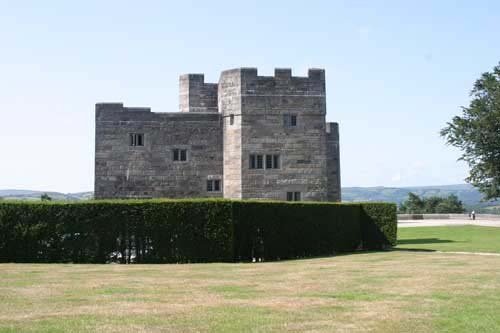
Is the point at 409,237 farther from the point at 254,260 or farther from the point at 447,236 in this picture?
the point at 254,260

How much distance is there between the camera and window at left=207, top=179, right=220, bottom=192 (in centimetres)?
3566

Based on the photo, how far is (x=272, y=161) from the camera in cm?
3391

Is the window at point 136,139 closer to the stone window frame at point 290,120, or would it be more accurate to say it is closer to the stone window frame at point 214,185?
the stone window frame at point 214,185

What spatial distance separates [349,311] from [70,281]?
734 cm

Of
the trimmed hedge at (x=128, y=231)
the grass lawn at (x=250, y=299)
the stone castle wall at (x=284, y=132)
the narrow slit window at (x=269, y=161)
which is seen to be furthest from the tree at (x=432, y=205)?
the grass lawn at (x=250, y=299)

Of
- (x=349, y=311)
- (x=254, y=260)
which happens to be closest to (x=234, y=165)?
(x=254, y=260)

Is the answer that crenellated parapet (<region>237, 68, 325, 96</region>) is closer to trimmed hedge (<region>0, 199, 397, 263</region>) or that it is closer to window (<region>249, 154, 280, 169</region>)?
window (<region>249, 154, 280, 169</region>)

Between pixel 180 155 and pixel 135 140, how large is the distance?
2.55 meters

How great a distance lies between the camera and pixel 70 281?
1584 centimetres

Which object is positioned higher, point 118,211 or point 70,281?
point 118,211

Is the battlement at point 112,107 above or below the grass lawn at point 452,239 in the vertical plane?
above

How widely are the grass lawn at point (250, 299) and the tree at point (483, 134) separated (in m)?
32.3

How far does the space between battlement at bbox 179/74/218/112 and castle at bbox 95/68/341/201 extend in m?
3.34

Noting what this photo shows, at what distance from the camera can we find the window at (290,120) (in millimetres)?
34188
